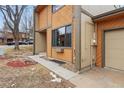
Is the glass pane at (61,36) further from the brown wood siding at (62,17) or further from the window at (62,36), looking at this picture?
the brown wood siding at (62,17)

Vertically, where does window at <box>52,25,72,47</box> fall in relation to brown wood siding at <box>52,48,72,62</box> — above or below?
above

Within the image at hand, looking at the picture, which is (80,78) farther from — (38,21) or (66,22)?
(38,21)

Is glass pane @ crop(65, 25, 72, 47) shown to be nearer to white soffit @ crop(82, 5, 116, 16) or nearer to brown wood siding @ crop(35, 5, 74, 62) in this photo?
brown wood siding @ crop(35, 5, 74, 62)

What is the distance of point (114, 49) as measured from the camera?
28.0 ft

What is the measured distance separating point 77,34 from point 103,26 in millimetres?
2188

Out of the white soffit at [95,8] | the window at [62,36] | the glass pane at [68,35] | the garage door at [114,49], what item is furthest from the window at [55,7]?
the garage door at [114,49]

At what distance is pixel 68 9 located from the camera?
9773mm

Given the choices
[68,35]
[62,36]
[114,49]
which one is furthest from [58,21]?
[114,49]

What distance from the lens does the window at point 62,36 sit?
31.8 ft

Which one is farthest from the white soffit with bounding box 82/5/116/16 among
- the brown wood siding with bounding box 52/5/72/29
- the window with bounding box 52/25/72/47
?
the window with bounding box 52/25/72/47

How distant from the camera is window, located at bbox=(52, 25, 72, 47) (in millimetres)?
9704

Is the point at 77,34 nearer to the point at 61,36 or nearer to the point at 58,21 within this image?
the point at 61,36

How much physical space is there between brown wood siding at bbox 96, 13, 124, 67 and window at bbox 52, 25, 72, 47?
182cm

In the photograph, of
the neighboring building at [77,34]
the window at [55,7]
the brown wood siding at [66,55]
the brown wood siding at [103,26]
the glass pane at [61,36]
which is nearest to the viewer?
the neighboring building at [77,34]
